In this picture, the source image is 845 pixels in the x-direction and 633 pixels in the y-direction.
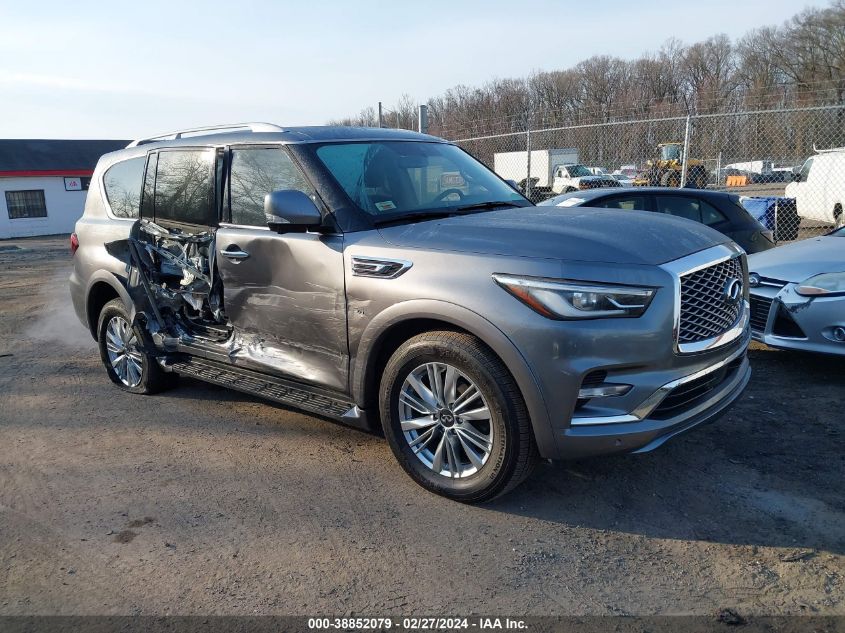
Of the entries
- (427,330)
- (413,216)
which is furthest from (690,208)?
(427,330)

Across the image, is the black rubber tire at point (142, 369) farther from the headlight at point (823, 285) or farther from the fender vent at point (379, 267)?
the headlight at point (823, 285)

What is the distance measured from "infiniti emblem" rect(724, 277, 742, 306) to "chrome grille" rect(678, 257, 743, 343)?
0.6 inches

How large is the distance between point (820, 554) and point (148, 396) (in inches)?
189

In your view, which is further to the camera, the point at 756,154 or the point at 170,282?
the point at 756,154

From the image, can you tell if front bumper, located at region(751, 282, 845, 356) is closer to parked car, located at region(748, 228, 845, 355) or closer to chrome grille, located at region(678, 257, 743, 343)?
parked car, located at region(748, 228, 845, 355)

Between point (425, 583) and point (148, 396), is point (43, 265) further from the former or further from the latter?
point (425, 583)

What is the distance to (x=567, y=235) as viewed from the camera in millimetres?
3354

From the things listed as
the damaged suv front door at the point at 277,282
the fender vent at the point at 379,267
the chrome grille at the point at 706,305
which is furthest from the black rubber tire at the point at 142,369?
the chrome grille at the point at 706,305

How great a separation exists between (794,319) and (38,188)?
37.9m

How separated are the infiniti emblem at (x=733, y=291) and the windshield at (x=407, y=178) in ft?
4.86

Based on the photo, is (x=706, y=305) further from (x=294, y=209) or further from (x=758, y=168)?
(x=758, y=168)

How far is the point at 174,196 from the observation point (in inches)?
199

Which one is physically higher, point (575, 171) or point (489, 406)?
point (575, 171)

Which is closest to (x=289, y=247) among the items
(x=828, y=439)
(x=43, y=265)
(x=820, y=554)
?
(x=820, y=554)
